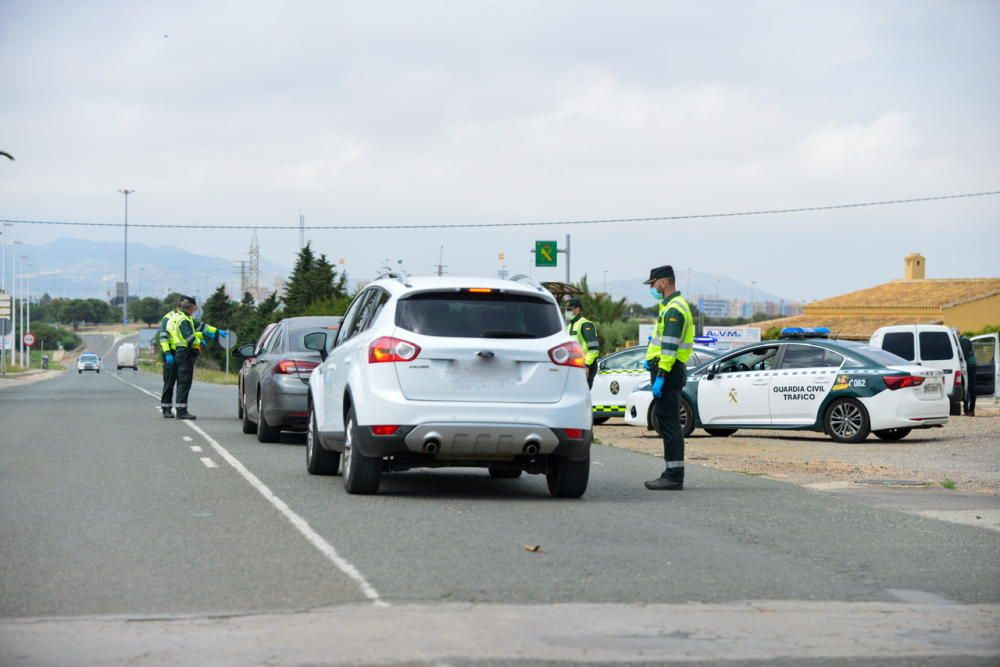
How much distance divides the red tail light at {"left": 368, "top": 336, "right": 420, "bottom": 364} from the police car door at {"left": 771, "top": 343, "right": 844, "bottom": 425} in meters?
10.5

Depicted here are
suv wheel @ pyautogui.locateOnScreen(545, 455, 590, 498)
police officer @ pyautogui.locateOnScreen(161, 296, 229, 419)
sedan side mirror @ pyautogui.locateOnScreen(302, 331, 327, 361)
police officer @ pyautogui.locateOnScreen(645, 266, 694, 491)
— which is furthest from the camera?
police officer @ pyautogui.locateOnScreen(161, 296, 229, 419)

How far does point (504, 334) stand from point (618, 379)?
530 inches

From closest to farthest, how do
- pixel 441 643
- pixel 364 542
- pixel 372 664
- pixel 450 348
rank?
pixel 372 664 → pixel 441 643 → pixel 364 542 → pixel 450 348

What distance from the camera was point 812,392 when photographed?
20219mm

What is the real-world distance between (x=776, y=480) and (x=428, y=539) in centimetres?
606

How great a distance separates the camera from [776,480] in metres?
14.2

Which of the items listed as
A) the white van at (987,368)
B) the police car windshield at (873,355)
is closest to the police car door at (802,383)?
the police car windshield at (873,355)

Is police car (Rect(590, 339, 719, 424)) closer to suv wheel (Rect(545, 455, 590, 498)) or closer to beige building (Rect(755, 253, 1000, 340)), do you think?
suv wheel (Rect(545, 455, 590, 498))

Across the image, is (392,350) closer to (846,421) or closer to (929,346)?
(846,421)

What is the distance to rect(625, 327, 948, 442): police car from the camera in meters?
19.7

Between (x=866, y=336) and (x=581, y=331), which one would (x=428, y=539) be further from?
(x=866, y=336)

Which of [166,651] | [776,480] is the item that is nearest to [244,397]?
[776,480]

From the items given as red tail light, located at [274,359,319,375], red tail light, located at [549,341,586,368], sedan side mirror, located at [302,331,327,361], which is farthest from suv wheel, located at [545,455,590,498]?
red tail light, located at [274,359,319,375]

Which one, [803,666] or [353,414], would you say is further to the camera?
[353,414]
